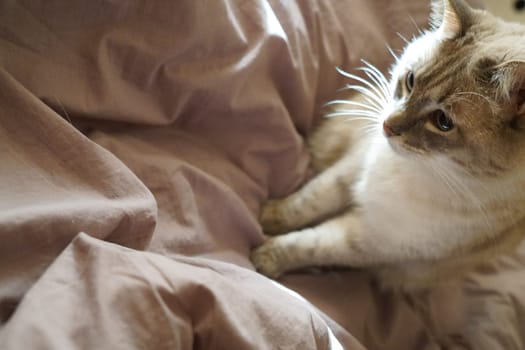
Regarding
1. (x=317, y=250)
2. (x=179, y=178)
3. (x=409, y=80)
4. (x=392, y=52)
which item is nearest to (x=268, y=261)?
(x=317, y=250)

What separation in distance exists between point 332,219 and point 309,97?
1.09ft

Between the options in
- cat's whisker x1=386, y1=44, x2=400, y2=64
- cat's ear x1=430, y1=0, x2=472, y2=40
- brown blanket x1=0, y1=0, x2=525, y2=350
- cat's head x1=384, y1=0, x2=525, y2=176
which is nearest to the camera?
brown blanket x1=0, y1=0, x2=525, y2=350

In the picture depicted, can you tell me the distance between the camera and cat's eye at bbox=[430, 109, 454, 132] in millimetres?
934

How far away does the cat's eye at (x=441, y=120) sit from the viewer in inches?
36.8

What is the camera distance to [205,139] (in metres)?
1.16

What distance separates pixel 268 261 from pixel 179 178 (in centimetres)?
31

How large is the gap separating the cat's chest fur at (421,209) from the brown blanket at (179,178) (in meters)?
0.21

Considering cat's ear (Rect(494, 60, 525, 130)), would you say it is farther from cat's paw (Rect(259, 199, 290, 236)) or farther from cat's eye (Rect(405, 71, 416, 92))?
cat's paw (Rect(259, 199, 290, 236))

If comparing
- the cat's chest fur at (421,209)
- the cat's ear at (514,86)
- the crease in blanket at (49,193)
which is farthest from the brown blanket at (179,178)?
the cat's ear at (514,86)

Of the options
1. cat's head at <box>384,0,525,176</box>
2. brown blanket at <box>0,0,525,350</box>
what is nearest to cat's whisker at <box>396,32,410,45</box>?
brown blanket at <box>0,0,525,350</box>

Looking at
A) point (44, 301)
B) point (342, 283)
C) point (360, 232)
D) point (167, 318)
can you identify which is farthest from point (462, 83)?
point (44, 301)

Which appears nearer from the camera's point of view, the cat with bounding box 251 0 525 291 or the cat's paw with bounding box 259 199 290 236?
the cat with bounding box 251 0 525 291

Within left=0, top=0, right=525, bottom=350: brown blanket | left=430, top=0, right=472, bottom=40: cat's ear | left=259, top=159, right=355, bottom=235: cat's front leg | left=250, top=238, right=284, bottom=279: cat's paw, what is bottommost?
left=250, top=238, right=284, bottom=279: cat's paw

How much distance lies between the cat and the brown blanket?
81 millimetres
